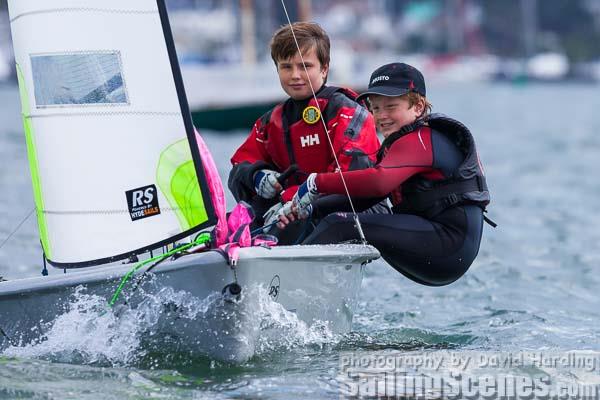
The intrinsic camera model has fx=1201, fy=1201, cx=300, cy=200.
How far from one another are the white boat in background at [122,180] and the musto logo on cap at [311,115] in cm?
Answer: 61

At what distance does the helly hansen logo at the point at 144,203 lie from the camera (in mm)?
4129

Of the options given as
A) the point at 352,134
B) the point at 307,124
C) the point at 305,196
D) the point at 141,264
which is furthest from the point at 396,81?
the point at 141,264

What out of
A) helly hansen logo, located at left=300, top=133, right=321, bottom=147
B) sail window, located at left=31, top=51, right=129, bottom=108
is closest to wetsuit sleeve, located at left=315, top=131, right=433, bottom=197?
helly hansen logo, located at left=300, top=133, right=321, bottom=147

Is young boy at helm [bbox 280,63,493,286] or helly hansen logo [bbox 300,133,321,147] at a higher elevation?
helly hansen logo [bbox 300,133,321,147]

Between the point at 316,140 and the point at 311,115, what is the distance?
0.10m

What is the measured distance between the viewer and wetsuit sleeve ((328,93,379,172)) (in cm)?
454

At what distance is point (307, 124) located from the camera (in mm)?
4680

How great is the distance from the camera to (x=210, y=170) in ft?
14.3

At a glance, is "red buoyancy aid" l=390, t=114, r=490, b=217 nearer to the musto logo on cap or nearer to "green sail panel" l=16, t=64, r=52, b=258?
the musto logo on cap

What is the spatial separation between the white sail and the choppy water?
314 millimetres

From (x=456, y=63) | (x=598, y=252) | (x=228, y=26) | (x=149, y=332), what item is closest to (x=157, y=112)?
(x=149, y=332)

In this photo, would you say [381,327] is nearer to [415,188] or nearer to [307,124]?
[415,188]

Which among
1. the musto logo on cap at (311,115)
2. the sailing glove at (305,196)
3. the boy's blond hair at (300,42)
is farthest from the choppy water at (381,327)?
the boy's blond hair at (300,42)

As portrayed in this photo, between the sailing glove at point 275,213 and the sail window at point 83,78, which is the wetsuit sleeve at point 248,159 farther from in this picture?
the sail window at point 83,78
